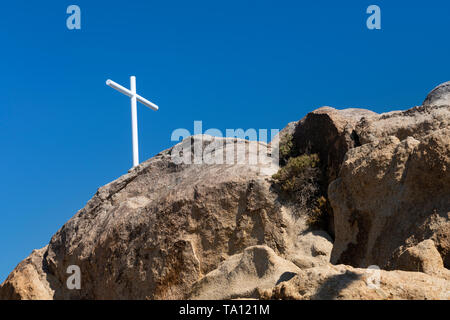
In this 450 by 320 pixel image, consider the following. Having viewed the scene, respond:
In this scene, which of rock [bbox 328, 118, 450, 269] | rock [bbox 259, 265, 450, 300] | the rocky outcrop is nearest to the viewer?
rock [bbox 259, 265, 450, 300]

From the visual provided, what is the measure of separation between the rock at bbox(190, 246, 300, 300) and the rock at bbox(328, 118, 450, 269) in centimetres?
106

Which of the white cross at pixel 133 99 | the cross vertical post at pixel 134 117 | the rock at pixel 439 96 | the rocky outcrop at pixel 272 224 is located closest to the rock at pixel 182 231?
the rocky outcrop at pixel 272 224

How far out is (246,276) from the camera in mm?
8219

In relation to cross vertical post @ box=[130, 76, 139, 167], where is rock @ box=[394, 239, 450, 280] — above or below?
below

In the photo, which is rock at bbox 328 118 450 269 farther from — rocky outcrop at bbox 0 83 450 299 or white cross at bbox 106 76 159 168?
white cross at bbox 106 76 159 168

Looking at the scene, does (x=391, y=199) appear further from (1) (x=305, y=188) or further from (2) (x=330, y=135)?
(2) (x=330, y=135)

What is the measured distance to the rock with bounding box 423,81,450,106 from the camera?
10648 mm

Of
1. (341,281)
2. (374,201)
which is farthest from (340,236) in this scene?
(341,281)

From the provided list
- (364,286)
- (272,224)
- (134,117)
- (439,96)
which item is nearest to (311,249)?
(272,224)

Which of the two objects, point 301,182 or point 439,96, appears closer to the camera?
point 439,96

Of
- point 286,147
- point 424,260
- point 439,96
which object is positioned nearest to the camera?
point 424,260

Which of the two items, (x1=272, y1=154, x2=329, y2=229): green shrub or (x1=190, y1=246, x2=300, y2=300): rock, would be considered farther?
(x1=272, y1=154, x2=329, y2=229): green shrub

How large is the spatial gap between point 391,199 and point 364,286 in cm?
261

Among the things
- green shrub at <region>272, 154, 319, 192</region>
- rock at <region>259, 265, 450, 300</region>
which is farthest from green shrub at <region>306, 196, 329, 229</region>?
rock at <region>259, 265, 450, 300</region>
